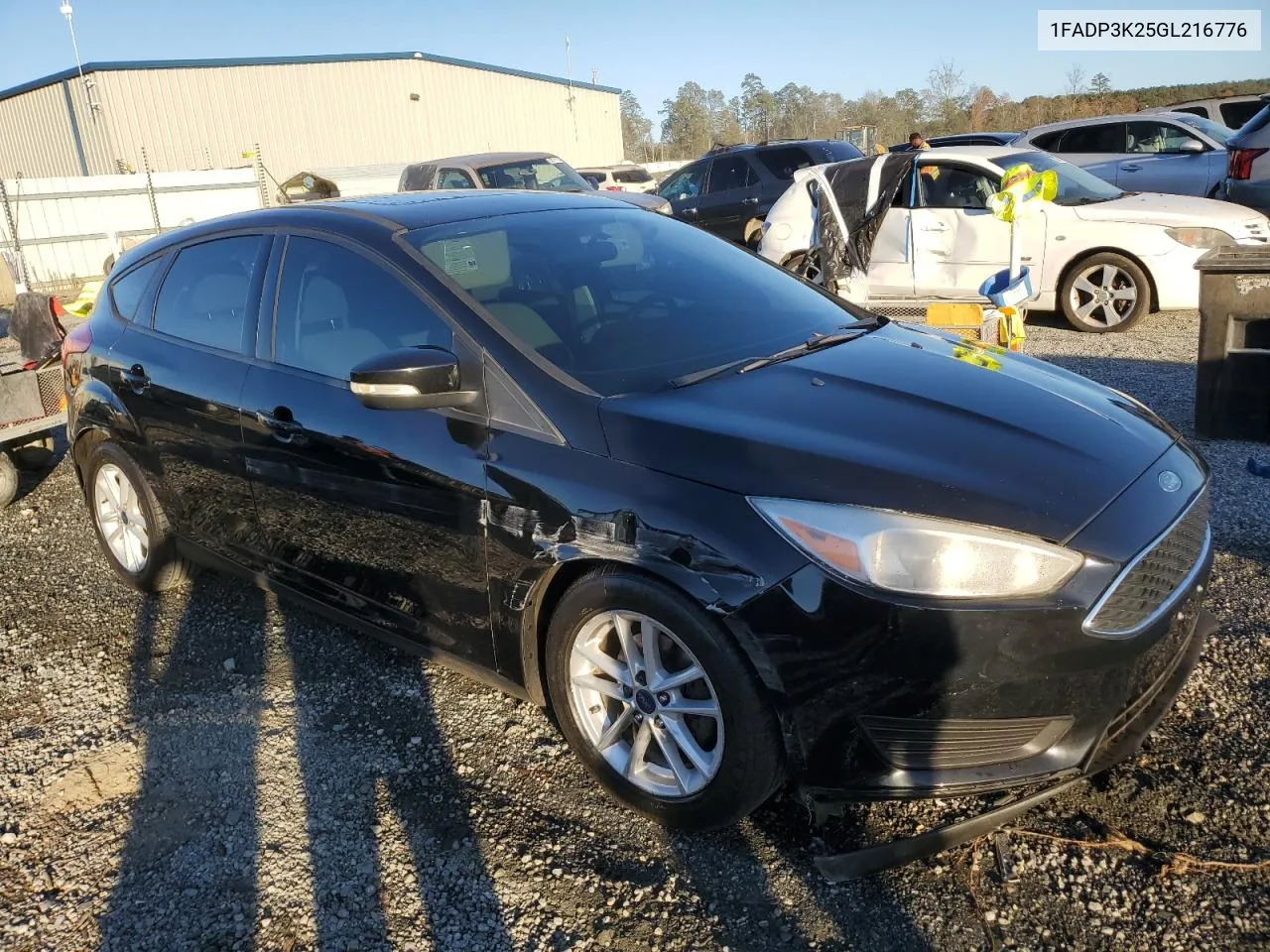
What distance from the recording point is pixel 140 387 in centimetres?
411

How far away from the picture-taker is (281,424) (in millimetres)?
3393

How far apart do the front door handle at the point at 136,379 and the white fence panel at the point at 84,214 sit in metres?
14.3

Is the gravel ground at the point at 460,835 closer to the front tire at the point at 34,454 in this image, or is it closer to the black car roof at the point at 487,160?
the front tire at the point at 34,454

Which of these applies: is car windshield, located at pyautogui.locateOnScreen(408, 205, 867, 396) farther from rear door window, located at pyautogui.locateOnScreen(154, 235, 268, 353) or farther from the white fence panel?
the white fence panel

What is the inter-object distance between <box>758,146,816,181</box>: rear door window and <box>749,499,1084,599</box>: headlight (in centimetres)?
1248

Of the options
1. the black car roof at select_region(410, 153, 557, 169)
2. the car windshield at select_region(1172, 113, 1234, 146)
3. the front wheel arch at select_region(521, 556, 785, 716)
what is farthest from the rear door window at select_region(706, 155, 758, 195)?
the front wheel arch at select_region(521, 556, 785, 716)

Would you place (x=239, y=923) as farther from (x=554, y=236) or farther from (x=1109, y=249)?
(x=1109, y=249)

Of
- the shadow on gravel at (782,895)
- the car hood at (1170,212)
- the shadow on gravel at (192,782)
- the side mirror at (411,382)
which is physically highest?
the side mirror at (411,382)

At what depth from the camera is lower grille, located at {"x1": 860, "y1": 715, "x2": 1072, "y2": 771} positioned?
227cm

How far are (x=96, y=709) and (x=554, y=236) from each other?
2442 mm

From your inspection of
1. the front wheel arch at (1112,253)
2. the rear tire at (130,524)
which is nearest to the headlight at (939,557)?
the rear tire at (130,524)

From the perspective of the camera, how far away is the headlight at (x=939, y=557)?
220cm

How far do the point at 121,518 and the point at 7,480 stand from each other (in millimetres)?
2163

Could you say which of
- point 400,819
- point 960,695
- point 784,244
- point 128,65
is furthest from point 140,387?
point 128,65
